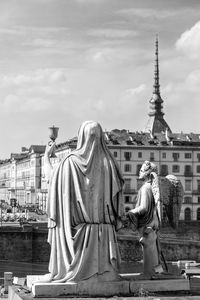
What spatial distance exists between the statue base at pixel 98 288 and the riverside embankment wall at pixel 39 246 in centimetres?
6222

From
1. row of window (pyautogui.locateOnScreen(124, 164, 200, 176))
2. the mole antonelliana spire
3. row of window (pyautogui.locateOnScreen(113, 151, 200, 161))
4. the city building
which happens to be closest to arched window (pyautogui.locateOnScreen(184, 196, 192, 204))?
the city building

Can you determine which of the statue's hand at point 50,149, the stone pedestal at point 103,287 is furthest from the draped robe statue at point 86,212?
the statue's hand at point 50,149

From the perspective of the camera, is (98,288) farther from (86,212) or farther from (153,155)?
(153,155)

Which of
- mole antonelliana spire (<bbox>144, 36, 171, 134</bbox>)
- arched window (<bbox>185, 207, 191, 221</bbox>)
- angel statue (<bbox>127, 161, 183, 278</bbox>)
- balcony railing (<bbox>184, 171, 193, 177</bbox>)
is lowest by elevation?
angel statue (<bbox>127, 161, 183, 278</bbox>)

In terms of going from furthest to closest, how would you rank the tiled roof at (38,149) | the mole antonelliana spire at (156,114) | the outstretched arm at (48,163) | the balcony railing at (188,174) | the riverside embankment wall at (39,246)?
the tiled roof at (38,149) → the mole antonelliana spire at (156,114) → the balcony railing at (188,174) → the riverside embankment wall at (39,246) → the outstretched arm at (48,163)

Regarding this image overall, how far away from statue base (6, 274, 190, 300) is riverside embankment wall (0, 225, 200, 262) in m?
62.2

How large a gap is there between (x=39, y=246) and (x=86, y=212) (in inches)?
2515

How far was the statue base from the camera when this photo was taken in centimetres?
1123

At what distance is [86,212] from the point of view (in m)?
11.7

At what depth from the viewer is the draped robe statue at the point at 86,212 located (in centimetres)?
1164

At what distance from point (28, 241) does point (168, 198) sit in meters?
62.6

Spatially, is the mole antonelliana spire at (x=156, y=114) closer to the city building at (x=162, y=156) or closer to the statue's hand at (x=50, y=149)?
the city building at (x=162, y=156)

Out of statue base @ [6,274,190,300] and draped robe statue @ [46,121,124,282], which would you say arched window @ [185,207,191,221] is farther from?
draped robe statue @ [46,121,124,282]

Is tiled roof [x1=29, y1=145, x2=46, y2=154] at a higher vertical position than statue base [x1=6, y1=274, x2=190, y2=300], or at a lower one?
higher
